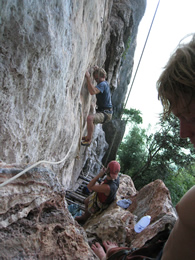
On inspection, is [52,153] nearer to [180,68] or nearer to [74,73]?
[74,73]

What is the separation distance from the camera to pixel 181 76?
0.98 metres

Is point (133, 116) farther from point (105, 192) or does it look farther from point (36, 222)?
point (36, 222)

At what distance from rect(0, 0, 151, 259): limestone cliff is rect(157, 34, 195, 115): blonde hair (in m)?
1.13

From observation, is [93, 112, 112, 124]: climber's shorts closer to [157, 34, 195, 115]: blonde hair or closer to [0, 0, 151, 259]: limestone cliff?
[0, 0, 151, 259]: limestone cliff

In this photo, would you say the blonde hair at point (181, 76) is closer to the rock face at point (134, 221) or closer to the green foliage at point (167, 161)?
the rock face at point (134, 221)

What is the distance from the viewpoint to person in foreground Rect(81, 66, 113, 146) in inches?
206

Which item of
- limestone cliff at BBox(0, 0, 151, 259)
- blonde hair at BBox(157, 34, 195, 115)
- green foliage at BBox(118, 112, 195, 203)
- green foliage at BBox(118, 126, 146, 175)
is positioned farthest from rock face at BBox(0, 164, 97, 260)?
green foliage at BBox(118, 126, 146, 175)

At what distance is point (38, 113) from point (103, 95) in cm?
323

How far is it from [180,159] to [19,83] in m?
12.2

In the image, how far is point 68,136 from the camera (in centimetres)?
419

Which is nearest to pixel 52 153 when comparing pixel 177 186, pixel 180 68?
pixel 180 68

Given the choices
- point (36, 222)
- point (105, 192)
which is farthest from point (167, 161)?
point (36, 222)

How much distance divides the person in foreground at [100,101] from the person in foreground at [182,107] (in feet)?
12.9

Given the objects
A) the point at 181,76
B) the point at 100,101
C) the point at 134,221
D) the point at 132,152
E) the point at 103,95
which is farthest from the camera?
the point at 132,152
